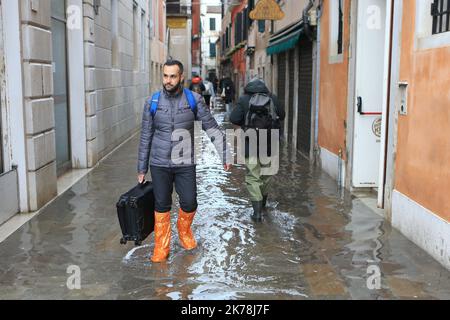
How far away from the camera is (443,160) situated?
5.26m

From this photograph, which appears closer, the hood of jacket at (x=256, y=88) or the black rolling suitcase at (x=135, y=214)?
the black rolling suitcase at (x=135, y=214)

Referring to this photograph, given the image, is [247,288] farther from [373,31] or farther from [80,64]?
[80,64]

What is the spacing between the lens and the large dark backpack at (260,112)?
675 centimetres

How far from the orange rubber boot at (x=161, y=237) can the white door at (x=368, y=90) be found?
3883mm

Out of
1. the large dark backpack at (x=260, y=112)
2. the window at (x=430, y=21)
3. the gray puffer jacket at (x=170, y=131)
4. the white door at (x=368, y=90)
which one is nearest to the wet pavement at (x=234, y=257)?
the white door at (x=368, y=90)

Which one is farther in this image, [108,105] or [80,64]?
[108,105]

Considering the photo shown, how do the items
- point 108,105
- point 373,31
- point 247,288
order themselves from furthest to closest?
1. point 108,105
2. point 373,31
3. point 247,288

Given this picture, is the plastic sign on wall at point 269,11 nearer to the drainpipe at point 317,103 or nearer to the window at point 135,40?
the drainpipe at point 317,103

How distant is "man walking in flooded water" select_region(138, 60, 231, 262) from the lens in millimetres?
5289

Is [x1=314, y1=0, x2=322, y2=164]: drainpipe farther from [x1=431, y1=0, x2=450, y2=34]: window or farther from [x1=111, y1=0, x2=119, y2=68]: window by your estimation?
[x1=111, y1=0, x2=119, y2=68]: window

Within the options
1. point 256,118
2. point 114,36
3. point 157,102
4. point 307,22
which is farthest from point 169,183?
point 114,36

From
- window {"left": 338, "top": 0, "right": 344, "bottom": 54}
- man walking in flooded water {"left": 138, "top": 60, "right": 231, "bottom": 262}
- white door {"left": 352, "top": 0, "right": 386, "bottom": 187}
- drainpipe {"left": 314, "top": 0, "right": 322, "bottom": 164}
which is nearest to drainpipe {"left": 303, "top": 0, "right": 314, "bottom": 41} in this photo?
drainpipe {"left": 314, "top": 0, "right": 322, "bottom": 164}
